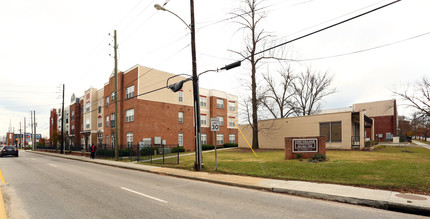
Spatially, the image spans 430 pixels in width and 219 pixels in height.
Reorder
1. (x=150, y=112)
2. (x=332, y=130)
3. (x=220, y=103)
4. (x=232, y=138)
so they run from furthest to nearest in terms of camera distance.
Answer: (x=232, y=138) < (x=220, y=103) < (x=150, y=112) < (x=332, y=130)

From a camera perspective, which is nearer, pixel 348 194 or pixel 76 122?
pixel 348 194

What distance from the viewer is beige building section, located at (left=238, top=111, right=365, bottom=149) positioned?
25531 millimetres

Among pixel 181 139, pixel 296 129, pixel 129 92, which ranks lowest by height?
pixel 181 139

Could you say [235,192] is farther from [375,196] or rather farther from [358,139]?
[358,139]

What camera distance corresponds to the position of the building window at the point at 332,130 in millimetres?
26094

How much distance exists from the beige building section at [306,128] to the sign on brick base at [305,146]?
11.4 meters

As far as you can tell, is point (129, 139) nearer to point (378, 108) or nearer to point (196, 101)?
point (196, 101)

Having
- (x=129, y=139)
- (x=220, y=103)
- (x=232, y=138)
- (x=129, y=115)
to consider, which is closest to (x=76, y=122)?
(x=129, y=115)

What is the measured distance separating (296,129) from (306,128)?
128cm

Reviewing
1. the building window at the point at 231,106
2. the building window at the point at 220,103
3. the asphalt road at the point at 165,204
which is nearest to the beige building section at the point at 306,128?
the building window at the point at 220,103

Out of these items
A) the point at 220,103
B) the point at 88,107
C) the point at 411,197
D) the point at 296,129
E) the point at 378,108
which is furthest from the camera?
the point at 378,108

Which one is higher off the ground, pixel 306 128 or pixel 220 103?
pixel 220 103

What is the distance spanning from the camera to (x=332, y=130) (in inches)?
1049

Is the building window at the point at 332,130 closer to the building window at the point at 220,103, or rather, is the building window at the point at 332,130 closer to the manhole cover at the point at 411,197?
the building window at the point at 220,103
